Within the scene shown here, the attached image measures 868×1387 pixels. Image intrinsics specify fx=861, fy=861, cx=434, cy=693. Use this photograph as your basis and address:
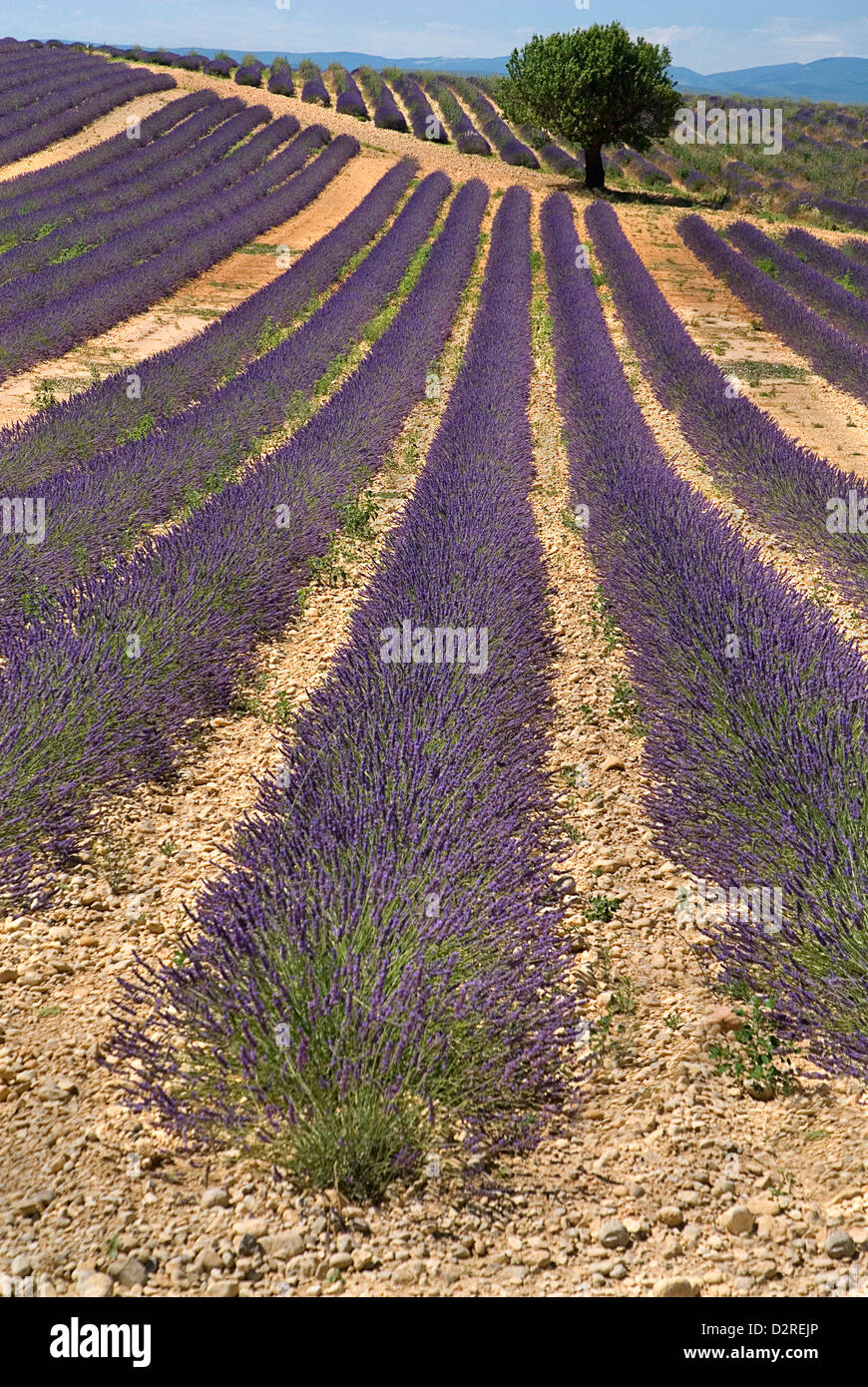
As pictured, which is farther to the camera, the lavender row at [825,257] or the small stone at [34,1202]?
the lavender row at [825,257]

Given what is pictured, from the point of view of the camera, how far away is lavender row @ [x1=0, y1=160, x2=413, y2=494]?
630cm

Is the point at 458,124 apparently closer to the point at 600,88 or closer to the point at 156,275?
the point at 600,88

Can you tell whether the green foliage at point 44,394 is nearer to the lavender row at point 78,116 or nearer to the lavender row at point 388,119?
the lavender row at point 78,116

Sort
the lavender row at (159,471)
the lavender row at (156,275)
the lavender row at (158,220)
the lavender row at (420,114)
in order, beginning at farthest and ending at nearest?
1. the lavender row at (420,114)
2. the lavender row at (158,220)
3. the lavender row at (156,275)
4. the lavender row at (159,471)

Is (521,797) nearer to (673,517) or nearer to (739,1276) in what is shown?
(739,1276)

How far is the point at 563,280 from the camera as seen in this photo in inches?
534

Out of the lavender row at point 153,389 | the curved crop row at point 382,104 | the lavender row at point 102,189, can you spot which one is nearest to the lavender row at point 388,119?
the curved crop row at point 382,104

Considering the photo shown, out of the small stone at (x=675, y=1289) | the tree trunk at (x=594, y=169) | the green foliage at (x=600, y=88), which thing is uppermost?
the green foliage at (x=600, y=88)

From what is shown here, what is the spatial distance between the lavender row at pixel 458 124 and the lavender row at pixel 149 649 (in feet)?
83.9

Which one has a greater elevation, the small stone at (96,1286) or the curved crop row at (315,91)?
the curved crop row at (315,91)

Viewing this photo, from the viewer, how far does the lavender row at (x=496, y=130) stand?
86.1 feet

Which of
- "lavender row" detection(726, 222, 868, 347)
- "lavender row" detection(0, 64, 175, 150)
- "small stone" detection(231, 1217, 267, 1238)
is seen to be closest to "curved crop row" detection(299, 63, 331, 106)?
"lavender row" detection(0, 64, 175, 150)

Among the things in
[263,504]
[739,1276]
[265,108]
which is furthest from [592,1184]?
[265,108]

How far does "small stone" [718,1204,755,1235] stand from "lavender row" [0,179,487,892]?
6.65 ft
